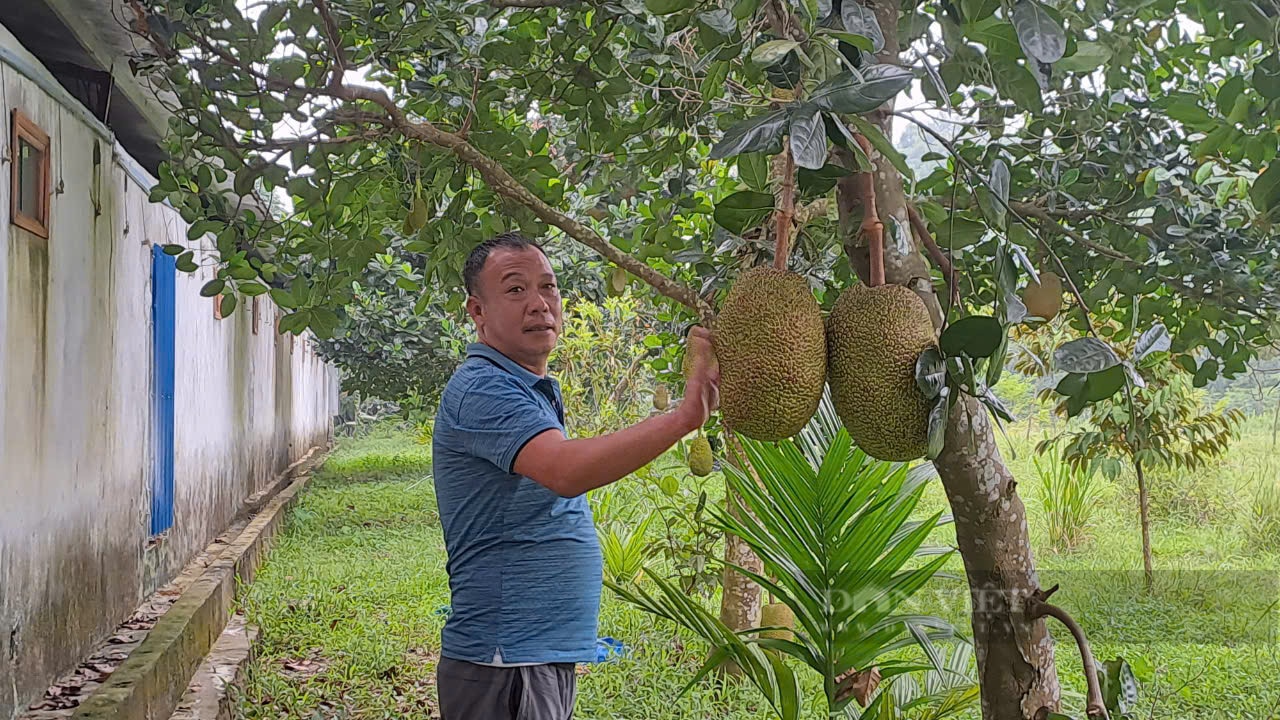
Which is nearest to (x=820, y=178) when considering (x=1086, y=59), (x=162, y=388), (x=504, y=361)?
(x=1086, y=59)

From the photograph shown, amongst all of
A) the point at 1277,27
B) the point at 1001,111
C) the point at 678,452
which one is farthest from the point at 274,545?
the point at 1277,27

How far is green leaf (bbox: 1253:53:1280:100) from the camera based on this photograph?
121 centimetres

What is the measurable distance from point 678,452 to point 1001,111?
6.72 ft

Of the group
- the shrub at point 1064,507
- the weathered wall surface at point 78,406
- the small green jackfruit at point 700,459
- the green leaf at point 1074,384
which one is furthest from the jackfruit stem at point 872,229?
the shrub at point 1064,507

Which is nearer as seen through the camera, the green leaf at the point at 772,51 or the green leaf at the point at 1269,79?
the green leaf at the point at 772,51

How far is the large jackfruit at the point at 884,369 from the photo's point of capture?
1.15 metres

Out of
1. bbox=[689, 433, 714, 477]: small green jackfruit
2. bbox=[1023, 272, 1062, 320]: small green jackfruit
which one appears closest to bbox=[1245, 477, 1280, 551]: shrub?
bbox=[689, 433, 714, 477]: small green jackfruit

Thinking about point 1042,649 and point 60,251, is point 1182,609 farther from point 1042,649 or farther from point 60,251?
point 60,251

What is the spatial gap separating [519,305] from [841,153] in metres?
0.99

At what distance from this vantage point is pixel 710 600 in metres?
4.70

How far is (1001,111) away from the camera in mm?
2096

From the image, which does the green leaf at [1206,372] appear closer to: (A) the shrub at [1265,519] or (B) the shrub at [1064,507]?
(B) the shrub at [1064,507]

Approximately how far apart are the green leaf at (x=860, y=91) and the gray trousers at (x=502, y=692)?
129 cm

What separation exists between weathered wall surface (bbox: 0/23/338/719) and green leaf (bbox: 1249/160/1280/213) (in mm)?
2711
